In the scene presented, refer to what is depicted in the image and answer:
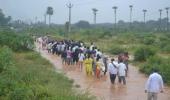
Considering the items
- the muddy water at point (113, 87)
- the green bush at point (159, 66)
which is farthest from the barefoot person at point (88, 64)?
the green bush at point (159, 66)

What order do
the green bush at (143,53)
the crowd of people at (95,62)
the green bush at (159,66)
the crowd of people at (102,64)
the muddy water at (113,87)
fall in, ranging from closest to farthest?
the crowd of people at (102,64)
the muddy water at (113,87)
the crowd of people at (95,62)
the green bush at (159,66)
the green bush at (143,53)

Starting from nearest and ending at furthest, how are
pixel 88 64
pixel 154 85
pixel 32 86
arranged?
pixel 154 85, pixel 32 86, pixel 88 64

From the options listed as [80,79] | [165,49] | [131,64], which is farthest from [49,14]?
[80,79]

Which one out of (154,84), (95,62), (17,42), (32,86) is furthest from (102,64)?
(17,42)

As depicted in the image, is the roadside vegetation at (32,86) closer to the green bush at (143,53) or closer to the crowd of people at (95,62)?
the crowd of people at (95,62)

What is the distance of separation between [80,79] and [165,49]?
23985 mm

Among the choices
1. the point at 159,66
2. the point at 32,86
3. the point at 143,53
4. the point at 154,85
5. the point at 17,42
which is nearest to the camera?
the point at 154,85

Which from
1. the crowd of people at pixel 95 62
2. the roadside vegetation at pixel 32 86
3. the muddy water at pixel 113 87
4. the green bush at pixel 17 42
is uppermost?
the green bush at pixel 17 42

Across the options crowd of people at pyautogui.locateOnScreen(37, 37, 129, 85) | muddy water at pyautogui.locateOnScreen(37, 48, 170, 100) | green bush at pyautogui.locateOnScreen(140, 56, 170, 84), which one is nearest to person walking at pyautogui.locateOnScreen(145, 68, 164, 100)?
muddy water at pyautogui.locateOnScreen(37, 48, 170, 100)

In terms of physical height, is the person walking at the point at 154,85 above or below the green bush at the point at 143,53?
below

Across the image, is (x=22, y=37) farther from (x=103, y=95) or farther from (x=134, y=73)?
(x=103, y=95)

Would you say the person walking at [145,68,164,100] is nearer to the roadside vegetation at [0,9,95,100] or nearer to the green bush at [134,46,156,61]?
the roadside vegetation at [0,9,95,100]

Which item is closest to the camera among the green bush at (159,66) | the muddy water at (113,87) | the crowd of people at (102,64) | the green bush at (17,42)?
the crowd of people at (102,64)

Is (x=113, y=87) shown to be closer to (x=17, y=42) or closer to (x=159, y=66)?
(x=159, y=66)
